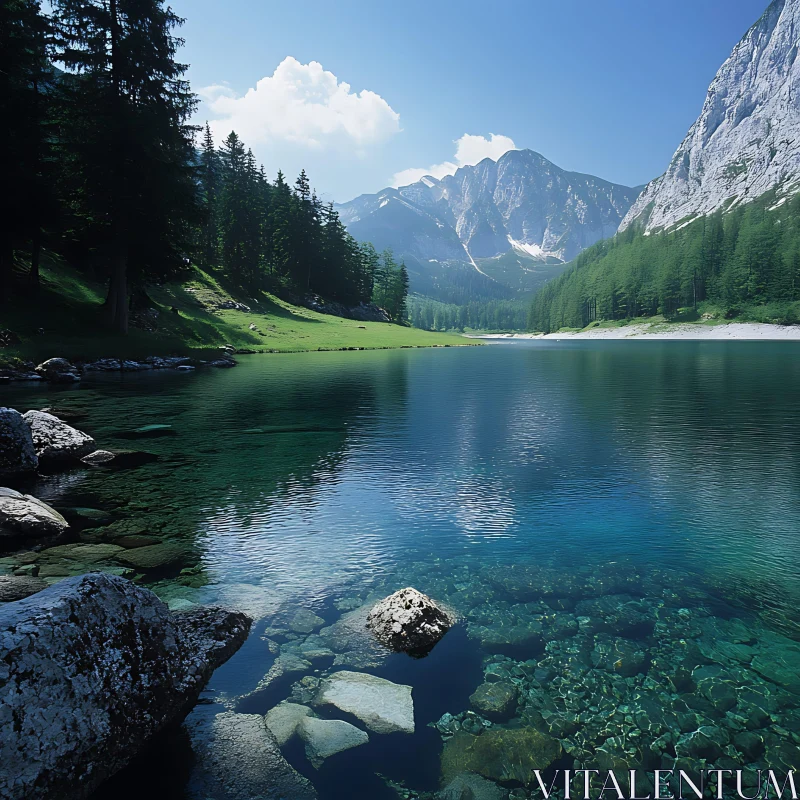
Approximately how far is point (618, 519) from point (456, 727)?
8.47 meters

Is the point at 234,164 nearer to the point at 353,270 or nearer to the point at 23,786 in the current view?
the point at 353,270

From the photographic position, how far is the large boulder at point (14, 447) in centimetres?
1638

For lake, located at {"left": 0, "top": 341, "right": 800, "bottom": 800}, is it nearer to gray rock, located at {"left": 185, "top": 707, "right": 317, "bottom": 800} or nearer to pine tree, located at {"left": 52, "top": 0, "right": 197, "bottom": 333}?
gray rock, located at {"left": 185, "top": 707, "right": 317, "bottom": 800}

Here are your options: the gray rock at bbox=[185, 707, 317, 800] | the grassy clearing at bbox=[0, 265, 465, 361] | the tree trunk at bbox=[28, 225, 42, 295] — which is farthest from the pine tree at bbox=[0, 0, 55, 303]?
the gray rock at bbox=[185, 707, 317, 800]

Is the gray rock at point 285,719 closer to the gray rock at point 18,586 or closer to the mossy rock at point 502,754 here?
the mossy rock at point 502,754

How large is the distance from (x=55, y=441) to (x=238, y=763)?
1668 cm

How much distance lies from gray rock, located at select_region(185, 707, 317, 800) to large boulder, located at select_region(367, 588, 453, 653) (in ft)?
7.60

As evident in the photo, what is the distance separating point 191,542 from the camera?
37.8ft

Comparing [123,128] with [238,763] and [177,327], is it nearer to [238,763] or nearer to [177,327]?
[177,327]

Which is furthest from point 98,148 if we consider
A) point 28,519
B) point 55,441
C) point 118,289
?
point 28,519

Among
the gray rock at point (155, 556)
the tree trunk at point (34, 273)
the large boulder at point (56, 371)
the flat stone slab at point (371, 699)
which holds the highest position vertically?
the tree trunk at point (34, 273)

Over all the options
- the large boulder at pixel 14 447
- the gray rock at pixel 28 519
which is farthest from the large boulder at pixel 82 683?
the large boulder at pixel 14 447

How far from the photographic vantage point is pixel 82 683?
489 centimetres

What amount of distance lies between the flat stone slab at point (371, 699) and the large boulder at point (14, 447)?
1491cm
